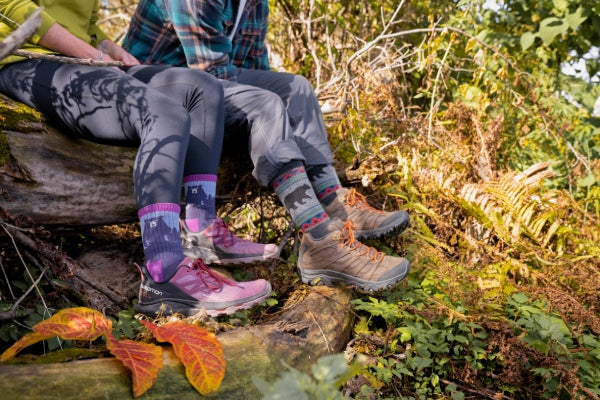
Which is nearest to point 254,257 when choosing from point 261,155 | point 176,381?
point 261,155

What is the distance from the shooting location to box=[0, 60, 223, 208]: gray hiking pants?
2045mm

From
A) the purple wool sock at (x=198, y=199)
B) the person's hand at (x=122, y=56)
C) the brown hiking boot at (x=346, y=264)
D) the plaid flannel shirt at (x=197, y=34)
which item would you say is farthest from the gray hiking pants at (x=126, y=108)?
the brown hiking boot at (x=346, y=264)

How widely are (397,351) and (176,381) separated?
43.1 inches

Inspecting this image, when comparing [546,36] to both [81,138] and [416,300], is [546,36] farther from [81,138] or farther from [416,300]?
[81,138]

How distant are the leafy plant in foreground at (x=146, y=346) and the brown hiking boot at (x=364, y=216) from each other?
1.29 metres

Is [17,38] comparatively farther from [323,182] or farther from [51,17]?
[323,182]

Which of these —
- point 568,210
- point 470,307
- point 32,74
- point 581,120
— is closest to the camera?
point 32,74

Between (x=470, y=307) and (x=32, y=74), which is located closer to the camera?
(x=32, y=74)

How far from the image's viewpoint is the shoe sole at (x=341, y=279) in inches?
91.4

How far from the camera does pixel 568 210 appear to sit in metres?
3.43

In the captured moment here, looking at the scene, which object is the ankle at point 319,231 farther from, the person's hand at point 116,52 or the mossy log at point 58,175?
the person's hand at point 116,52

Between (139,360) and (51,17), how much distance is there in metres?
1.66

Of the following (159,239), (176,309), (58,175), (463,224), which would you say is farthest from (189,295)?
(463,224)

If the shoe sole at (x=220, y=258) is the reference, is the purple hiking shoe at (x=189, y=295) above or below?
above
